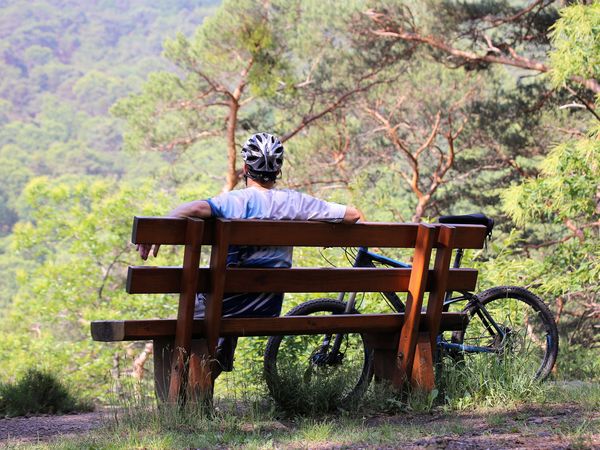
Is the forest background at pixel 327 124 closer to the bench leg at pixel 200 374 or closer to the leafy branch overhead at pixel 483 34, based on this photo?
the leafy branch overhead at pixel 483 34

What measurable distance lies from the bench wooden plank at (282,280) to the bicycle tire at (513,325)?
59 centimetres

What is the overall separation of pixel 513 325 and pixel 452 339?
42cm

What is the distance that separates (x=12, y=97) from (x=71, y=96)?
236 inches

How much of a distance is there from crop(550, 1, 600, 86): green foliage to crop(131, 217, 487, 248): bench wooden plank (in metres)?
4.96

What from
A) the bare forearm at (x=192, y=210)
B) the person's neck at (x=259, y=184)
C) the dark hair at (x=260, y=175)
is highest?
the dark hair at (x=260, y=175)

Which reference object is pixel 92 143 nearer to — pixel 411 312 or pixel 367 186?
pixel 367 186

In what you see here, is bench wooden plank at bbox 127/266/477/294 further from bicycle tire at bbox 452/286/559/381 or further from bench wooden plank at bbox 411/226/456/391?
bicycle tire at bbox 452/286/559/381

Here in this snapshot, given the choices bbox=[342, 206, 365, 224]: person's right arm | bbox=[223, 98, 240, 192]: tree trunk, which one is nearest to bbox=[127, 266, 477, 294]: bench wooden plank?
bbox=[342, 206, 365, 224]: person's right arm

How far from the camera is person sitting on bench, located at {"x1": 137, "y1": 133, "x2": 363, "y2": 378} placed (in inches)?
166

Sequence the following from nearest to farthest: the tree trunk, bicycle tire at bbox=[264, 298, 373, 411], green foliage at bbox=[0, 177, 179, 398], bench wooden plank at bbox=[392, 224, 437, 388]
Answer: bicycle tire at bbox=[264, 298, 373, 411] → bench wooden plank at bbox=[392, 224, 437, 388] → the tree trunk → green foliage at bbox=[0, 177, 179, 398]

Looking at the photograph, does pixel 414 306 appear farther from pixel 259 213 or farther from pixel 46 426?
pixel 46 426

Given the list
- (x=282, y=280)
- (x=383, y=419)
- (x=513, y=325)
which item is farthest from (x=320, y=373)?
(x=513, y=325)

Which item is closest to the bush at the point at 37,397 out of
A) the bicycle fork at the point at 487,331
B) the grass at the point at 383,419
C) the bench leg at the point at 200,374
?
the grass at the point at 383,419

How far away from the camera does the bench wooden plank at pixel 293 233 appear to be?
12.6 ft
